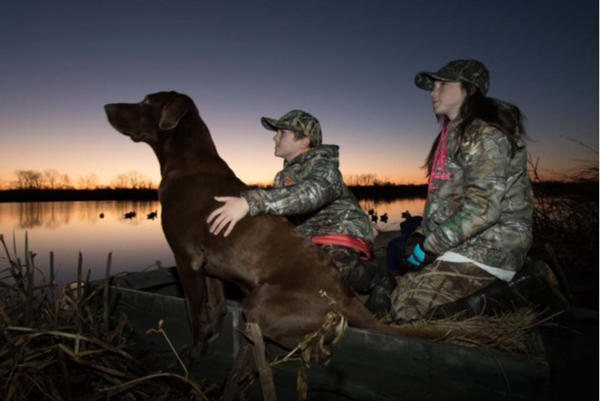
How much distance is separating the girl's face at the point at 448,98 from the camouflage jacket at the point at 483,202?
16 centimetres

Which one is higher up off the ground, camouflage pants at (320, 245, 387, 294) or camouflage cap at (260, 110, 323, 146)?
camouflage cap at (260, 110, 323, 146)

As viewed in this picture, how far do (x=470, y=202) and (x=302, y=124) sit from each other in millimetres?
1699

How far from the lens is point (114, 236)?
2253 centimetres

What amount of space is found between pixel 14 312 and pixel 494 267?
3590mm

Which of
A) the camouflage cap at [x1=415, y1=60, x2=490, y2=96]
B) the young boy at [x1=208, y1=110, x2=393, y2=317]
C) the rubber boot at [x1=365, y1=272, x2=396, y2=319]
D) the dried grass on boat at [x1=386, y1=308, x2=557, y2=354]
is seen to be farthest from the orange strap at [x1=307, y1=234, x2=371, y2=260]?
the camouflage cap at [x1=415, y1=60, x2=490, y2=96]

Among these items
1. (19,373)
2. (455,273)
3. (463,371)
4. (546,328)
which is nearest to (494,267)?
(455,273)

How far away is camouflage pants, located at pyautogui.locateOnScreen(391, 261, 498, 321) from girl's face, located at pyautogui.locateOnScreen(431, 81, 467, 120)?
4.06ft

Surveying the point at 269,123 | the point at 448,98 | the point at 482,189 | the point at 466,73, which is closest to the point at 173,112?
the point at 269,123

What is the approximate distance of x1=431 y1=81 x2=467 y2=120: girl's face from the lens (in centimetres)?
340

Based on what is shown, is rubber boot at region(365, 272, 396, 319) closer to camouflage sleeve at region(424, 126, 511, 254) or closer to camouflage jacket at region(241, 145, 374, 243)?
camouflage jacket at region(241, 145, 374, 243)

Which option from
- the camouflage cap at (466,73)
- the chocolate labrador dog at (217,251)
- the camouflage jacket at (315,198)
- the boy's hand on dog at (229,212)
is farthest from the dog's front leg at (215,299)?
the camouflage cap at (466,73)

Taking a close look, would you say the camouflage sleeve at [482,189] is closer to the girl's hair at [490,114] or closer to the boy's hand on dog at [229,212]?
the girl's hair at [490,114]

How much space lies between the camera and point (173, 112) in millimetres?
3531

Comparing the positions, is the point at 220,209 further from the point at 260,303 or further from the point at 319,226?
the point at 319,226
